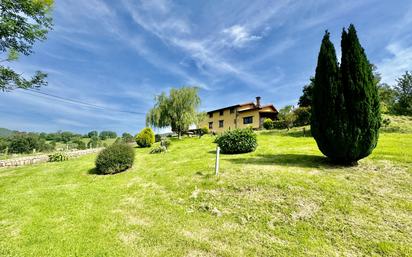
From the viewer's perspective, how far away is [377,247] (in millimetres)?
4066

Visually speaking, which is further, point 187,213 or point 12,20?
point 12,20

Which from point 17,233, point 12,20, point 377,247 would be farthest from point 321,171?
point 12,20

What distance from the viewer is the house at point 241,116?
119 feet

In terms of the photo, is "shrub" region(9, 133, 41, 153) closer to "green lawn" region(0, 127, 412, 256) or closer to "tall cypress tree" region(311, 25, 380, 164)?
"green lawn" region(0, 127, 412, 256)

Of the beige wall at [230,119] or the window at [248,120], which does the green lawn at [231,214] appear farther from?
the window at [248,120]

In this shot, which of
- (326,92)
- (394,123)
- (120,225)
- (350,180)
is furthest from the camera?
(394,123)

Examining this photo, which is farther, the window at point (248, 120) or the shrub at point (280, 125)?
the window at point (248, 120)

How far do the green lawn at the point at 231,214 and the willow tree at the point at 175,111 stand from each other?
63.2ft

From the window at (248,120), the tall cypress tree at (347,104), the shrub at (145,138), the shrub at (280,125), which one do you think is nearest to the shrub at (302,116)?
the shrub at (280,125)

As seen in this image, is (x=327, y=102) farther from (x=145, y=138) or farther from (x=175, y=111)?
(x=175, y=111)

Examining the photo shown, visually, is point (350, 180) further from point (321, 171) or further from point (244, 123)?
point (244, 123)

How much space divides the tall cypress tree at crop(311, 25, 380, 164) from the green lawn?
2.87 ft

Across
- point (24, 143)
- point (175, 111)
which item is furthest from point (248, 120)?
point (24, 143)

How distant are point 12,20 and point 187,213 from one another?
8903mm
